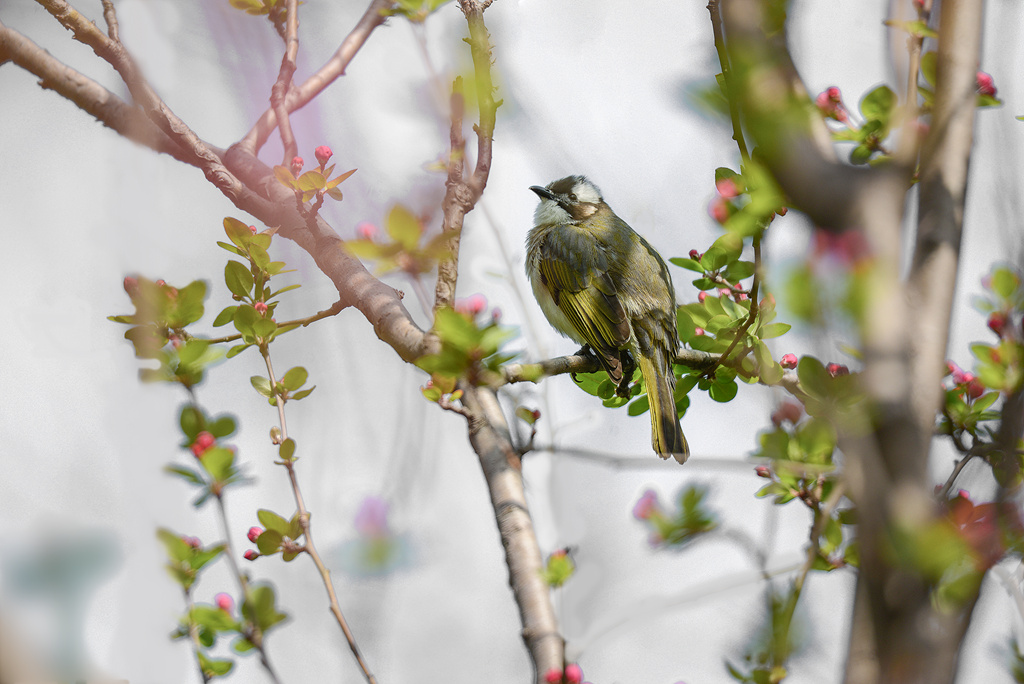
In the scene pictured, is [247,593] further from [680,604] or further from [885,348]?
[885,348]

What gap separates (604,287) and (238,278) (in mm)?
1575

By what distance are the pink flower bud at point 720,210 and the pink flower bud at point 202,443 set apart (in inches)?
32.7

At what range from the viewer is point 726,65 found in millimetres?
785

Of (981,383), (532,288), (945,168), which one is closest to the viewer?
(945,168)

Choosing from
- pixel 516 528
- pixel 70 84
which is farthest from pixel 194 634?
pixel 70 84

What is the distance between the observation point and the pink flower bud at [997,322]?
4.44 ft

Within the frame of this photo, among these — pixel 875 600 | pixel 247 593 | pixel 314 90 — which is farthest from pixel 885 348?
pixel 314 90

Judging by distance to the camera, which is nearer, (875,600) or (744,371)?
(875,600)

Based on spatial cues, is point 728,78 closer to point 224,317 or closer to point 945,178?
point 945,178

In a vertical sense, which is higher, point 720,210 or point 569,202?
point 569,202

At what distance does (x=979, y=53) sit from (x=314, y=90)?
124cm

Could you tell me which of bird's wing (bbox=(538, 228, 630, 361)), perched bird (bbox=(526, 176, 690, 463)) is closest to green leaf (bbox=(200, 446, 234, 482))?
perched bird (bbox=(526, 176, 690, 463))

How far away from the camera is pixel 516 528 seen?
986 mm

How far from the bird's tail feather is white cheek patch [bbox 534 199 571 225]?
1178 mm
